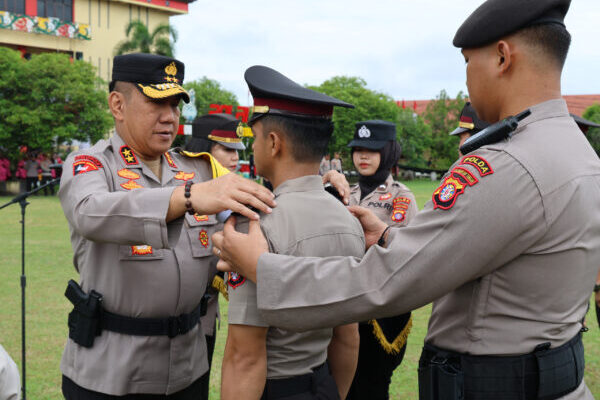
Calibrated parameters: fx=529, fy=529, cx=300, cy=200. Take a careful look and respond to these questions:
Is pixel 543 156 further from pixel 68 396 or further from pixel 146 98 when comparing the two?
pixel 68 396

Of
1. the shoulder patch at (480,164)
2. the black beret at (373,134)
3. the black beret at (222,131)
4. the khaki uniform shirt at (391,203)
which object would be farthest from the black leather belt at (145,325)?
the black beret at (222,131)

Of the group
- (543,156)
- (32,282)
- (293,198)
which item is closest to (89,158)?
(293,198)

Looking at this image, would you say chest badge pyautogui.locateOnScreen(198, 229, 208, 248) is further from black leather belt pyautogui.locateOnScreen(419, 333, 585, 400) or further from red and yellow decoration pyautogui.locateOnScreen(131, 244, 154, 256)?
black leather belt pyautogui.locateOnScreen(419, 333, 585, 400)

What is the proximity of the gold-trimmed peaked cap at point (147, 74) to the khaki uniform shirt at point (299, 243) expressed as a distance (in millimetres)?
1002

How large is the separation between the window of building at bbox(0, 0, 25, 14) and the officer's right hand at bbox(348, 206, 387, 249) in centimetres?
4300

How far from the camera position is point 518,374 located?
168 centimetres

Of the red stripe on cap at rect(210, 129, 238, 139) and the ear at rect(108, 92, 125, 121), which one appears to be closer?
the ear at rect(108, 92, 125, 121)

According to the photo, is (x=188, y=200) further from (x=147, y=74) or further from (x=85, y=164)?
(x=147, y=74)

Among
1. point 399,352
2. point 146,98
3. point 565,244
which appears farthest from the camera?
point 399,352

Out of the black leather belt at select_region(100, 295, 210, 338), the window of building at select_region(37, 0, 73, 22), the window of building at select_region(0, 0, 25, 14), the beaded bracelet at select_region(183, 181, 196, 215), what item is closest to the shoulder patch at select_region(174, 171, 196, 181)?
the black leather belt at select_region(100, 295, 210, 338)

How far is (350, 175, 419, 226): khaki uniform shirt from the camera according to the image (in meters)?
4.51

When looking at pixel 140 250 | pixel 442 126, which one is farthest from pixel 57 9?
pixel 140 250

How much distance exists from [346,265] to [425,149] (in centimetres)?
5829

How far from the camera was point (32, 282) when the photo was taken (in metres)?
7.91
